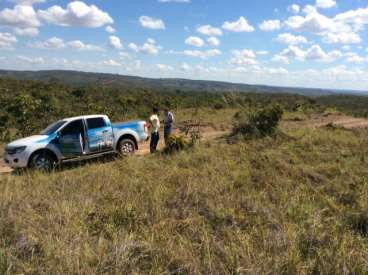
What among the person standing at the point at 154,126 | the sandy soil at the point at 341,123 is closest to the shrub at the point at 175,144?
the person standing at the point at 154,126

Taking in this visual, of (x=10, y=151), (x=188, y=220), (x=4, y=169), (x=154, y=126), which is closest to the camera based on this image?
(x=188, y=220)

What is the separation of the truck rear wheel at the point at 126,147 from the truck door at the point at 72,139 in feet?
4.32

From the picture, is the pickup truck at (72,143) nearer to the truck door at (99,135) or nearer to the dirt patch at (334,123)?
the truck door at (99,135)

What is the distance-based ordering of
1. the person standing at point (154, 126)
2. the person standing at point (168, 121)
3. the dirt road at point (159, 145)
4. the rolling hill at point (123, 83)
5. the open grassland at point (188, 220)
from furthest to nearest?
the rolling hill at point (123, 83) < the person standing at point (168, 121) < the person standing at point (154, 126) < the dirt road at point (159, 145) < the open grassland at point (188, 220)

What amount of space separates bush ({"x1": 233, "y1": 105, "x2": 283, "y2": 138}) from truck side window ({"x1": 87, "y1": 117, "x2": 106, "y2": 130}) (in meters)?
6.09

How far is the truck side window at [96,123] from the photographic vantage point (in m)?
11.3

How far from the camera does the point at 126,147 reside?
12.1 meters

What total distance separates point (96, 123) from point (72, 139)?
2.98ft

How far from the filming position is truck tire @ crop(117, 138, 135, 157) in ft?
39.3

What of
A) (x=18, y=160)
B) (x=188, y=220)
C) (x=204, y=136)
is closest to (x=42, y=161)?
(x=18, y=160)

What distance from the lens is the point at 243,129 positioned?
16.0 metres

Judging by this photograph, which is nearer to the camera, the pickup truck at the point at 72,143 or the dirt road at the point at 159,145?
the pickup truck at the point at 72,143

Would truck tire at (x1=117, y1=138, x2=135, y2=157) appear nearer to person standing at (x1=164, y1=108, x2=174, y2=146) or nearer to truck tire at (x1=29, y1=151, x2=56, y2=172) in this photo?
person standing at (x1=164, y1=108, x2=174, y2=146)

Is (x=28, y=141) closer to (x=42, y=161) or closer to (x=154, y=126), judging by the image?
(x=42, y=161)
